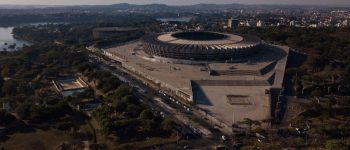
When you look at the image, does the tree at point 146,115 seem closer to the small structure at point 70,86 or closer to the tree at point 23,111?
the tree at point 23,111

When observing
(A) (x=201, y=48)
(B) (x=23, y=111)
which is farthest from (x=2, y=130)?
(A) (x=201, y=48)

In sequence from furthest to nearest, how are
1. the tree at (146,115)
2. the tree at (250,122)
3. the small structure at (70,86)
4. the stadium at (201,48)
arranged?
1. the stadium at (201,48)
2. the small structure at (70,86)
3. the tree at (146,115)
4. the tree at (250,122)

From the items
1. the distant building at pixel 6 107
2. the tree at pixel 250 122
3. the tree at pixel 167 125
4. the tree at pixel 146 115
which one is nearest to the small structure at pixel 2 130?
the distant building at pixel 6 107

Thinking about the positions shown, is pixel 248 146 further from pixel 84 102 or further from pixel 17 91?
pixel 17 91

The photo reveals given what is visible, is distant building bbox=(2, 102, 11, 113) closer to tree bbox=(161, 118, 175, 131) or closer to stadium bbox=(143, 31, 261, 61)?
tree bbox=(161, 118, 175, 131)

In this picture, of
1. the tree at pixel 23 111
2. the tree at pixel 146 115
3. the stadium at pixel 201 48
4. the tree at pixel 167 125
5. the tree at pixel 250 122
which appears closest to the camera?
the tree at pixel 167 125

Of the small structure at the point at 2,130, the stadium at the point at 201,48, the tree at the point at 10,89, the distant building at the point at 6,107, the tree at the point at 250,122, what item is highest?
the stadium at the point at 201,48
